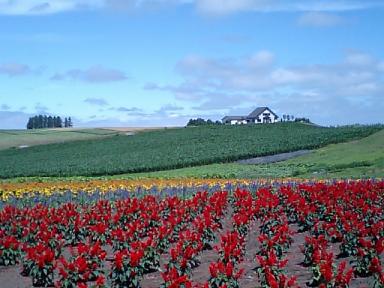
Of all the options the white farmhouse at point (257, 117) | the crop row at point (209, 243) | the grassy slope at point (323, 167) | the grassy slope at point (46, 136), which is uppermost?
the white farmhouse at point (257, 117)

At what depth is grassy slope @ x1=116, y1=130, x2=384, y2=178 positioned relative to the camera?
1492 inches

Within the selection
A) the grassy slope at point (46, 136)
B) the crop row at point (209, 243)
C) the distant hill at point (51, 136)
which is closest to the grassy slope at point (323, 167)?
the crop row at point (209, 243)

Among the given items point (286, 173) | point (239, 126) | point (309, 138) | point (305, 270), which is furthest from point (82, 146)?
point (305, 270)

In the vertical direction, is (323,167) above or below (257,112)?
below

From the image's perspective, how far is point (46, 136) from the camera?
3583 inches

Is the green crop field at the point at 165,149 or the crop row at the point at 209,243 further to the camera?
the green crop field at the point at 165,149

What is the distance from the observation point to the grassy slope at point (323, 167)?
37906 millimetres

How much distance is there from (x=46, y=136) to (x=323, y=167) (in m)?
57.4

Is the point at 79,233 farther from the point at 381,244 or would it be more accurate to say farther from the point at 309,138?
the point at 309,138

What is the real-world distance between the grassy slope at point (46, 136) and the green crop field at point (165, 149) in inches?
302

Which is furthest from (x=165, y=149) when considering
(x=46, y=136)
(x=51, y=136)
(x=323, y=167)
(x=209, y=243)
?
(x=209, y=243)

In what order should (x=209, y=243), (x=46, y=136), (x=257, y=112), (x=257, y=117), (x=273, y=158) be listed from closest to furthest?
(x=209, y=243)
(x=273, y=158)
(x=46, y=136)
(x=257, y=117)
(x=257, y=112)

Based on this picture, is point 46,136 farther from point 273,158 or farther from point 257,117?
point 257,117

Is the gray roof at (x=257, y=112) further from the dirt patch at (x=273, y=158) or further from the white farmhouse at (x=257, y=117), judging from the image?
the dirt patch at (x=273, y=158)
